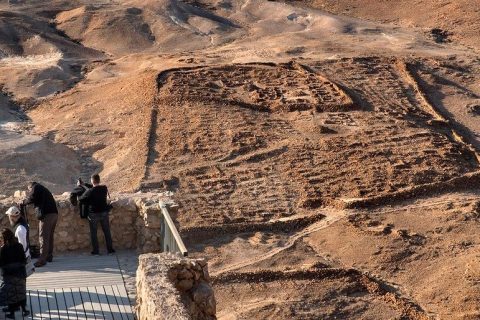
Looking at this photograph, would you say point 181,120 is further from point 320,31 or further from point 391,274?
point 320,31

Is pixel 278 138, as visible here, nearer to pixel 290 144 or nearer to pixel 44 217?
pixel 290 144

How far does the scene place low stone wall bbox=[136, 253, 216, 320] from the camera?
338 inches

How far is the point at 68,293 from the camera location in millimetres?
10023

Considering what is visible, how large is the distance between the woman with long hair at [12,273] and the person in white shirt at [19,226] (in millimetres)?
441

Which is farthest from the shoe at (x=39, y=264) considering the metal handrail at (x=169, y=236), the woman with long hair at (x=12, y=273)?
the woman with long hair at (x=12, y=273)

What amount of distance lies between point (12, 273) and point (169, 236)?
1.86 meters

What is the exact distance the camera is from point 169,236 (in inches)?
416

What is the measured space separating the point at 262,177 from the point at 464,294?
18.9ft

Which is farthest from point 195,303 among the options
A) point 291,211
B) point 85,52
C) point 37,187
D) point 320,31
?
point 320,31

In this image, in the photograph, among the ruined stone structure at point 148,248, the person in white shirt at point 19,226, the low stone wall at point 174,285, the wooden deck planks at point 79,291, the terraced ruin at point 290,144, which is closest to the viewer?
the low stone wall at point 174,285

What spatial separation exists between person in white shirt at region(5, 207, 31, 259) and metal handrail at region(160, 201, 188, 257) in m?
1.52

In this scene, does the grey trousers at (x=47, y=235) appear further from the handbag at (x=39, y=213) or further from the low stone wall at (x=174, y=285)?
the low stone wall at (x=174, y=285)

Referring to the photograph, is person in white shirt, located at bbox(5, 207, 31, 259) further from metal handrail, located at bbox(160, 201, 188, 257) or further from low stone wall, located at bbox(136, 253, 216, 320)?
low stone wall, located at bbox(136, 253, 216, 320)

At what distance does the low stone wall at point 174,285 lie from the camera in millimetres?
8578
